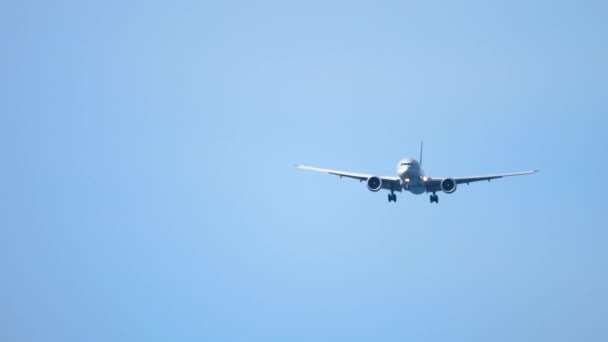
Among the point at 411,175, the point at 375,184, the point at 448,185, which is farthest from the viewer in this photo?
the point at 448,185

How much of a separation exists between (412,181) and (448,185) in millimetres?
3422

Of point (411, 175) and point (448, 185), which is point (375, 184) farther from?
point (448, 185)

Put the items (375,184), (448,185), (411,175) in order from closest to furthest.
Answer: (411,175) < (375,184) < (448,185)

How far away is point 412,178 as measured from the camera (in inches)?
2970

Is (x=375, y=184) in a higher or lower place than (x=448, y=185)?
lower

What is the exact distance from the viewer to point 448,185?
77.2m

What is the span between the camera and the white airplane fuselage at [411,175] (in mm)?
74938

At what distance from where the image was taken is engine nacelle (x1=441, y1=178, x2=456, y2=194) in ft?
253

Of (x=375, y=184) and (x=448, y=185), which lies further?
(x=448, y=185)

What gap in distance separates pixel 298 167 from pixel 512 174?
17.4 m

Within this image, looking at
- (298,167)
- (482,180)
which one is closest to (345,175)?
(298,167)

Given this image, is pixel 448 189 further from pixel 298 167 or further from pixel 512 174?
pixel 298 167

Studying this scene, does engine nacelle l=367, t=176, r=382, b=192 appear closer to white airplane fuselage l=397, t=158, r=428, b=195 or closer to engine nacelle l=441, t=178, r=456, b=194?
white airplane fuselage l=397, t=158, r=428, b=195

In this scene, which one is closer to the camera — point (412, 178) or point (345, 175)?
point (412, 178)
